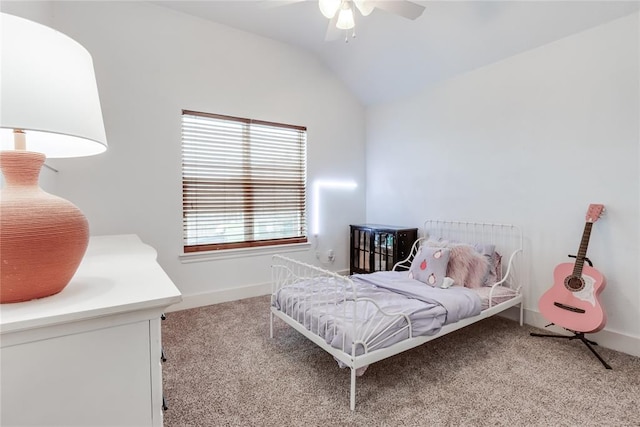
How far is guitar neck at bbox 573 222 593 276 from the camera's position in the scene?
2359 millimetres

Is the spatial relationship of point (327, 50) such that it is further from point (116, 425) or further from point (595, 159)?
point (116, 425)

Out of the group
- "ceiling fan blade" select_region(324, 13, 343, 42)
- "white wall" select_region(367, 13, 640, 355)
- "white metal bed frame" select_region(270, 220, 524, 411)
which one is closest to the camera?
"white metal bed frame" select_region(270, 220, 524, 411)

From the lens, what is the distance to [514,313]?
301cm

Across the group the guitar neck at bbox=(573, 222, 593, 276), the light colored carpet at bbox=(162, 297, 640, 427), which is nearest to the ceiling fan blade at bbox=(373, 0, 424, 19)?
the guitar neck at bbox=(573, 222, 593, 276)

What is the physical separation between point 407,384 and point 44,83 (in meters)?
2.19

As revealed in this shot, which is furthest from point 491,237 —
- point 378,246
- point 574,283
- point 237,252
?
point 237,252

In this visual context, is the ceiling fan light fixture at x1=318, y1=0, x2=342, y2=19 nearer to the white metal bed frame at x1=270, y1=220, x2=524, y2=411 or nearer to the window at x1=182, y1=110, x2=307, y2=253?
the white metal bed frame at x1=270, y1=220, x2=524, y2=411

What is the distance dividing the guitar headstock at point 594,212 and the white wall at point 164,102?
2.80 meters

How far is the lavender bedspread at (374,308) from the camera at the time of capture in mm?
1859

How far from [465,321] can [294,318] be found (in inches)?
50.1

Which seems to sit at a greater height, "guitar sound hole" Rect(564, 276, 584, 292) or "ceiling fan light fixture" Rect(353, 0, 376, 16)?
"ceiling fan light fixture" Rect(353, 0, 376, 16)

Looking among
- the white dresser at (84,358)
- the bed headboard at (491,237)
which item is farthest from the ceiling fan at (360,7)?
the bed headboard at (491,237)

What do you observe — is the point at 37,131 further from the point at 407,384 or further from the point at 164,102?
the point at 164,102

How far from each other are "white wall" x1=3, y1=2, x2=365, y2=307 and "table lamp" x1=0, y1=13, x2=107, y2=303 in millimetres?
1934
